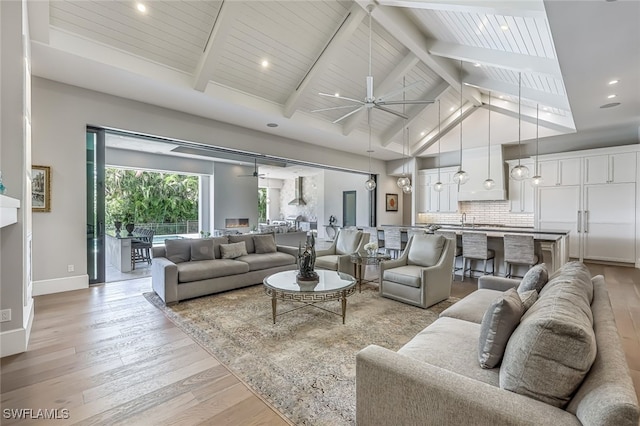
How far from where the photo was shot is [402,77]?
6176 mm

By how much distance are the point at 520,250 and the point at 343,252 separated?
2.97 meters

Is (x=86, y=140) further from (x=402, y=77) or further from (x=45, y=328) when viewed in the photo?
(x=402, y=77)

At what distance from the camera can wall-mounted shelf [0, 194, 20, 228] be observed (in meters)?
2.08

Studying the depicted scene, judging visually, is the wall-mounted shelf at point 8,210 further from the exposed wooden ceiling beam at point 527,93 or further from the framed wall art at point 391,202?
the framed wall art at point 391,202

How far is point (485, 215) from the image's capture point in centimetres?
895

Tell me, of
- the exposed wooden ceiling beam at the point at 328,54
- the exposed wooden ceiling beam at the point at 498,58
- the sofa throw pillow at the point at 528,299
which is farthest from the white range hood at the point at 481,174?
the sofa throw pillow at the point at 528,299

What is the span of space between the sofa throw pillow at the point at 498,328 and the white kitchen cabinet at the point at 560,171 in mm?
7648

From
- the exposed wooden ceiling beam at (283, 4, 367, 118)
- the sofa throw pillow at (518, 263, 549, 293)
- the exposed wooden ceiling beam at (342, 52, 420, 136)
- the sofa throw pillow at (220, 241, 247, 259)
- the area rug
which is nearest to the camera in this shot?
the area rug

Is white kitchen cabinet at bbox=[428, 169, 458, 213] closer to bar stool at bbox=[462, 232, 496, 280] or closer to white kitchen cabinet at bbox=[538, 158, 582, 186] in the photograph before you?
white kitchen cabinet at bbox=[538, 158, 582, 186]

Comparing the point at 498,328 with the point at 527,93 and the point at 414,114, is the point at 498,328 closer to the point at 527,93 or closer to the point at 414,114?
the point at 527,93

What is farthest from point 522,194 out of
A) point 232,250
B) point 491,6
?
point 232,250

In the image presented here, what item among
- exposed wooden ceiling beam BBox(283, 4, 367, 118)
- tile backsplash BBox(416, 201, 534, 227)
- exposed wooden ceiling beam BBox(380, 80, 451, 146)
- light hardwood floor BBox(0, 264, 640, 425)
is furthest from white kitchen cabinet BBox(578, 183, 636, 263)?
exposed wooden ceiling beam BBox(283, 4, 367, 118)

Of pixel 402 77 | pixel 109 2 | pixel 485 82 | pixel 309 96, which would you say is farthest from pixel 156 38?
pixel 485 82

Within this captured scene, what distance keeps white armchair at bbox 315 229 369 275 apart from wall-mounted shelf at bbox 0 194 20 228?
379cm
